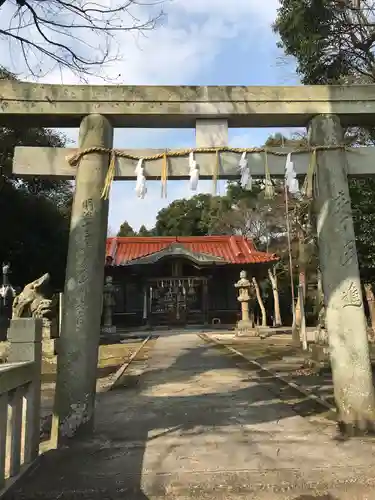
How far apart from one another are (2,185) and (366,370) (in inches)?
672

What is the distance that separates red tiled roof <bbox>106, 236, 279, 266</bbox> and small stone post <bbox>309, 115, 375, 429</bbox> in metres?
20.7

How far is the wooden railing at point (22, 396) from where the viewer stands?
413 centimetres

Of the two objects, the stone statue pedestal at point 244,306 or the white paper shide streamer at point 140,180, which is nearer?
the white paper shide streamer at point 140,180

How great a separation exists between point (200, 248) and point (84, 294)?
24905 millimetres

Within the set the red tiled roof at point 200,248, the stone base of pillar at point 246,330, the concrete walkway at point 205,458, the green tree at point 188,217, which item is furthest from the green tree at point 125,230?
the concrete walkway at point 205,458

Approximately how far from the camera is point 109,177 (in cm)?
575

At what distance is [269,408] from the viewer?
267 inches

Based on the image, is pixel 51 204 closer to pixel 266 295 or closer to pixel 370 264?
pixel 370 264

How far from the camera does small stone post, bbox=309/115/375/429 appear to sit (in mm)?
5410

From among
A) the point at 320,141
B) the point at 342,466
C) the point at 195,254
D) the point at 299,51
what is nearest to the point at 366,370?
the point at 342,466

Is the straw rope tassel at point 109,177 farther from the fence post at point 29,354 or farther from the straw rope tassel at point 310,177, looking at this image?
the straw rope tassel at point 310,177

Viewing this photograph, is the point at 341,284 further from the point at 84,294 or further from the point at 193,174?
the point at 84,294

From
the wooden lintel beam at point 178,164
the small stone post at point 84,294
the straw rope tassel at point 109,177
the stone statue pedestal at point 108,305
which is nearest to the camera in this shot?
the small stone post at point 84,294

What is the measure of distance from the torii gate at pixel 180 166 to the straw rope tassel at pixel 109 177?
0.06 meters
